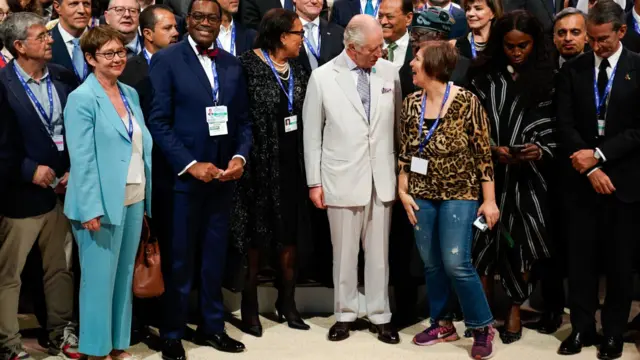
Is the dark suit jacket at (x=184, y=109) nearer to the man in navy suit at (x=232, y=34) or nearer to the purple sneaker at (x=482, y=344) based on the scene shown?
the man in navy suit at (x=232, y=34)

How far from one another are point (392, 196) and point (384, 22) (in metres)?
1.16

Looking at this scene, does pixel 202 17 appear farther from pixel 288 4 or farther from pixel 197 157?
pixel 288 4

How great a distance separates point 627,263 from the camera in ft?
17.0

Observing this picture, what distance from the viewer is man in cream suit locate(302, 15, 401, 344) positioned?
17.3ft

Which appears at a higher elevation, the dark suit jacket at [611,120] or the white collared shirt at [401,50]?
the white collared shirt at [401,50]

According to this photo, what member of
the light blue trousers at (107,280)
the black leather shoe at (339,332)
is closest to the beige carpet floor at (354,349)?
the black leather shoe at (339,332)

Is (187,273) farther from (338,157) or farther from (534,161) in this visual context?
(534,161)

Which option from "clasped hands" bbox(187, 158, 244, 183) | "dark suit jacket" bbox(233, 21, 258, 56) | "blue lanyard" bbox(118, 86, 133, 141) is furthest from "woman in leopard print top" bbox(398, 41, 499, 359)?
"blue lanyard" bbox(118, 86, 133, 141)

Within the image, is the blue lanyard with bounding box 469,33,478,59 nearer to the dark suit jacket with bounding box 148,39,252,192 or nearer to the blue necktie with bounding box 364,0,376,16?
the blue necktie with bounding box 364,0,376,16

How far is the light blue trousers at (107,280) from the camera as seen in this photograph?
4.76 metres

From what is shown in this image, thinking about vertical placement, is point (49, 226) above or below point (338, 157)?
below

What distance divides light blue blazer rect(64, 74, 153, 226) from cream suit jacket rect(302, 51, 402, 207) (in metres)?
1.13

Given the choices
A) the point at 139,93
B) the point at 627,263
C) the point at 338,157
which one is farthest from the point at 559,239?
the point at 139,93

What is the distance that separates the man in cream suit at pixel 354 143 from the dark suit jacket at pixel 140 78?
898 mm
